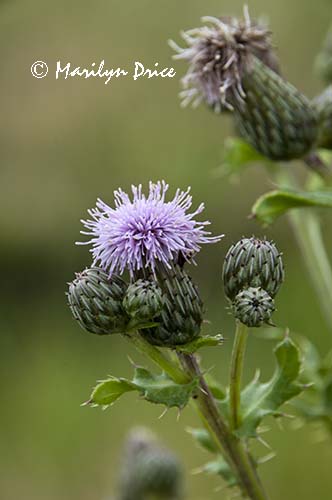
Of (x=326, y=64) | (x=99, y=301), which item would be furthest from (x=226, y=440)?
(x=326, y=64)

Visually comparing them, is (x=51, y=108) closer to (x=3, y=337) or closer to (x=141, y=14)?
(x=141, y=14)

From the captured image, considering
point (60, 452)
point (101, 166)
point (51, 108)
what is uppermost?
point (51, 108)

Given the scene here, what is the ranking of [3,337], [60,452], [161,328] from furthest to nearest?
[3,337], [60,452], [161,328]

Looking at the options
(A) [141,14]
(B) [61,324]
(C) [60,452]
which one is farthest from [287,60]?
(C) [60,452]

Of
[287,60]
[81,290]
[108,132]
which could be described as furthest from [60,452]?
[81,290]

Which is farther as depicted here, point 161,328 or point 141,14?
point 141,14

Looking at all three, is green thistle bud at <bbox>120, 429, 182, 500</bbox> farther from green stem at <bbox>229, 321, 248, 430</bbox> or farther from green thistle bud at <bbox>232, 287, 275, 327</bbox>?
green thistle bud at <bbox>232, 287, 275, 327</bbox>

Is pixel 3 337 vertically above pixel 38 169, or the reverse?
pixel 38 169

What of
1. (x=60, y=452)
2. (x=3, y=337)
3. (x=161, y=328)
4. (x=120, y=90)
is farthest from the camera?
(x=120, y=90)
